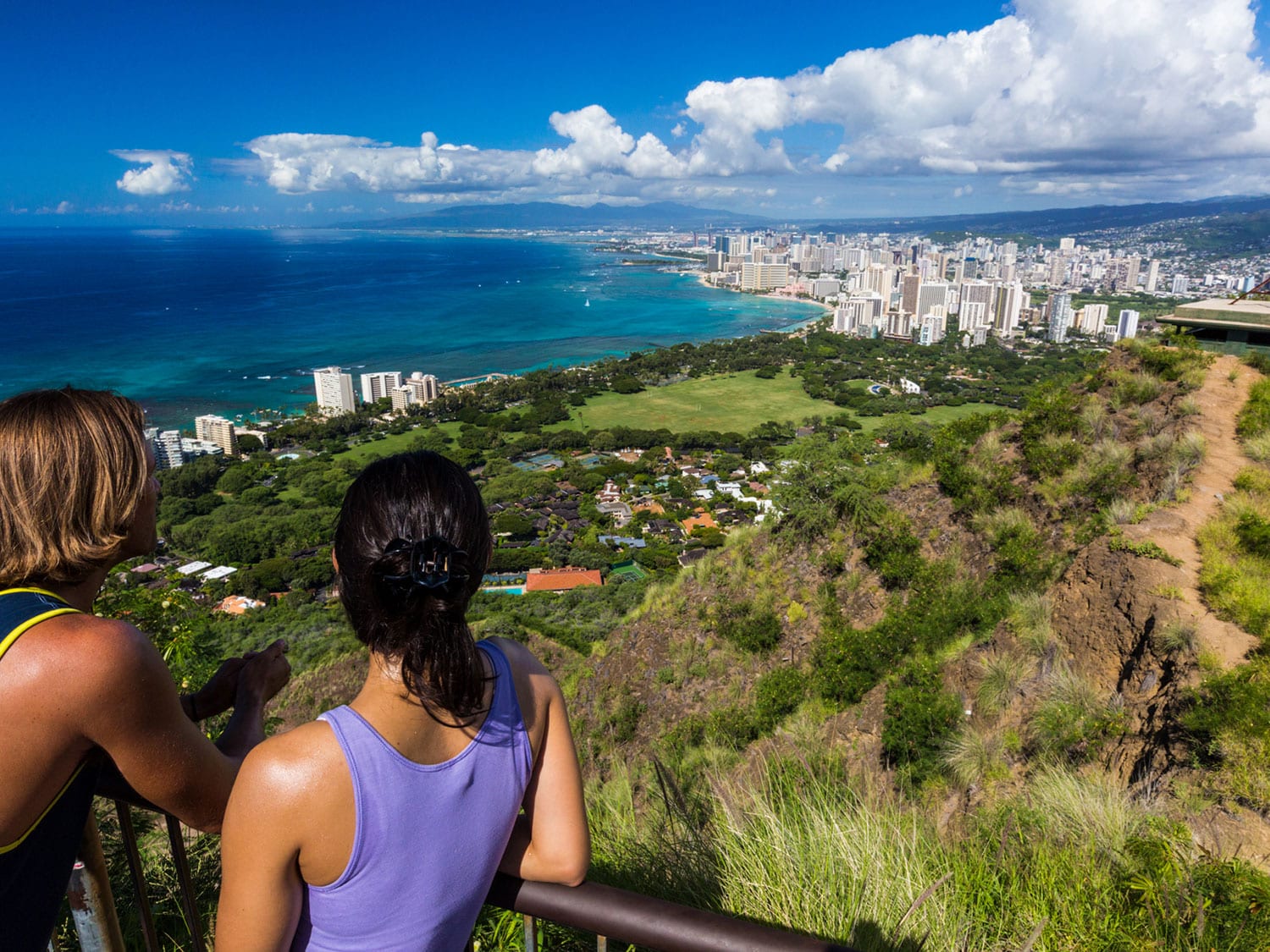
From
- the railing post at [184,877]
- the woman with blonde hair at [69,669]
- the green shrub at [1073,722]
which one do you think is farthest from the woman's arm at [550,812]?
the green shrub at [1073,722]

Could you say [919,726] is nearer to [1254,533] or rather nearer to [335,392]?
[1254,533]

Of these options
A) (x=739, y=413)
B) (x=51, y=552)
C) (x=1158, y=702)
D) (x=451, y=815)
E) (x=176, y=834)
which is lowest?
(x=739, y=413)

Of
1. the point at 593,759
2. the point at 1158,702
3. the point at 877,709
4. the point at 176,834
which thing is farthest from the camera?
the point at 593,759

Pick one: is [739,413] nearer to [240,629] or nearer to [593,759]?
[240,629]

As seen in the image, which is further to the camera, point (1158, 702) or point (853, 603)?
point (853, 603)

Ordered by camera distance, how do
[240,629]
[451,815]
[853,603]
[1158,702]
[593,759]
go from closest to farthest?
[451,815] < [1158,702] < [593,759] < [853,603] < [240,629]

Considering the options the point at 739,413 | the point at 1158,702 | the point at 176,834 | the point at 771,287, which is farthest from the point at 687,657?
the point at 771,287

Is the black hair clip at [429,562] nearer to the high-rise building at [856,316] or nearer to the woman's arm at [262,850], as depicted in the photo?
the woman's arm at [262,850]

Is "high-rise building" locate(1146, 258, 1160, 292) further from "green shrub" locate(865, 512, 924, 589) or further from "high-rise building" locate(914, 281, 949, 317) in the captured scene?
"green shrub" locate(865, 512, 924, 589)
